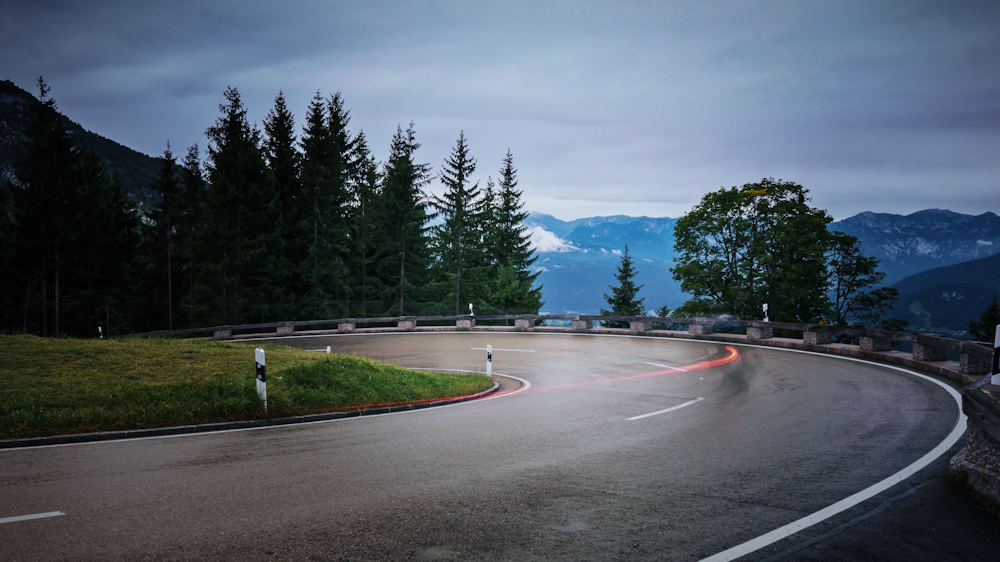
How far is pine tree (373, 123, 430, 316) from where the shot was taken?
4831 centimetres

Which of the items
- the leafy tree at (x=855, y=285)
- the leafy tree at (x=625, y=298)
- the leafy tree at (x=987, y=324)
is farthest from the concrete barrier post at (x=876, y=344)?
the leafy tree at (x=987, y=324)

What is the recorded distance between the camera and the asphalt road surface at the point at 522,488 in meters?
4.34

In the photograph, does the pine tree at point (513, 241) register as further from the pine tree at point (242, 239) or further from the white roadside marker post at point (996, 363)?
the white roadside marker post at point (996, 363)

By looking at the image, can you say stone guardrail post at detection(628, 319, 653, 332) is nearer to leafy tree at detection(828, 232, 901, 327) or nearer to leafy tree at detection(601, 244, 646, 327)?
leafy tree at detection(828, 232, 901, 327)

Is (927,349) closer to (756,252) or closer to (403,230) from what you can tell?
(756,252)

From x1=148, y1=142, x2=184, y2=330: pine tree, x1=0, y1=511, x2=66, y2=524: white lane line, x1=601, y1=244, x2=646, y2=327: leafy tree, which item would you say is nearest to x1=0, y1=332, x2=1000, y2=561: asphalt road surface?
x1=0, y1=511, x2=66, y2=524: white lane line

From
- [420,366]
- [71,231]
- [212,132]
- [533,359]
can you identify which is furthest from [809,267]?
[71,231]

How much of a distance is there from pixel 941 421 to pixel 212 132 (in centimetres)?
4944

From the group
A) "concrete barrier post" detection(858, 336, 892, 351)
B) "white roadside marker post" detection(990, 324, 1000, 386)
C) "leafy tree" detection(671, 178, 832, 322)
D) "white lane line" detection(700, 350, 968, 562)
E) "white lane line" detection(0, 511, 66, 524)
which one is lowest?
"white lane line" detection(700, 350, 968, 562)

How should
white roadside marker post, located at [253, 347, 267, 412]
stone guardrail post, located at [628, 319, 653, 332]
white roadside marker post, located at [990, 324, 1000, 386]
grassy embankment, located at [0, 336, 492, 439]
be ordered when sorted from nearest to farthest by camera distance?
1. white roadside marker post, located at [990, 324, 1000, 386]
2. grassy embankment, located at [0, 336, 492, 439]
3. white roadside marker post, located at [253, 347, 267, 412]
4. stone guardrail post, located at [628, 319, 653, 332]

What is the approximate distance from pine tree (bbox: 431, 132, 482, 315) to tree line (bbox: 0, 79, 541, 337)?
13cm

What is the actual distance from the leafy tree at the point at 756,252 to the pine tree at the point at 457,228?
64.1 feet

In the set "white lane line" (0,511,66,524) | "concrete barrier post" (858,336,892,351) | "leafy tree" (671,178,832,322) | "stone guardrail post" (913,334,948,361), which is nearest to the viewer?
"white lane line" (0,511,66,524)

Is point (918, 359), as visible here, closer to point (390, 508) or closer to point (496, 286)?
point (390, 508)
